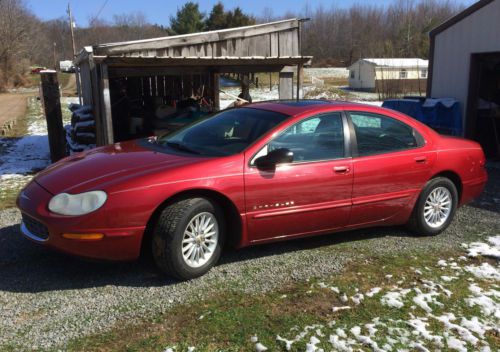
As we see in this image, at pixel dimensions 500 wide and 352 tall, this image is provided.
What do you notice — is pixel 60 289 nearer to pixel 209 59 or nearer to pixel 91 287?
pixel 91 287

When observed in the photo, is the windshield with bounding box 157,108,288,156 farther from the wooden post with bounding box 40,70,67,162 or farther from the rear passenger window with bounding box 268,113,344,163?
the wooden post with bounding box 40,70,67,162

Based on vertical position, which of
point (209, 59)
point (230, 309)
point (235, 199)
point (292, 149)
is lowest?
point (230, 309)

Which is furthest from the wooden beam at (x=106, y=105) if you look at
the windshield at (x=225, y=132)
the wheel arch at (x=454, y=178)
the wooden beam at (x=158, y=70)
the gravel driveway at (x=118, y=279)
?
the wheel arch at (x=454, y=178)

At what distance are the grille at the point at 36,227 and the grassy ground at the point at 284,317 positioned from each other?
0.98 meters

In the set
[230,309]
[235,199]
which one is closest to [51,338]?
[230,309]

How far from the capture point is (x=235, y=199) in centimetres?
396

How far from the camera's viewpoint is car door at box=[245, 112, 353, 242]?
160 inches

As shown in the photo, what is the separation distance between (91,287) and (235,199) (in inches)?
53.4

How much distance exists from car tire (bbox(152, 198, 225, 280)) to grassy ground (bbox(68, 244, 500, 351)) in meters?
0.35

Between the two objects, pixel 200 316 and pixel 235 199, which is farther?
pixel 235 199

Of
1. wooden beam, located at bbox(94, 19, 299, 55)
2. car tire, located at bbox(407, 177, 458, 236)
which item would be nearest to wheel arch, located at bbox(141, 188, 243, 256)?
car tire, located at bbox(407, 177, 458, 236)

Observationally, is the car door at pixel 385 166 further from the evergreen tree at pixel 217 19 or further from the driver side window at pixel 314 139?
the evergreen tree at pixel 217 19

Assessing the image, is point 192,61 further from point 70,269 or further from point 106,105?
point 70,269

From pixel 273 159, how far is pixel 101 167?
1456 mm
